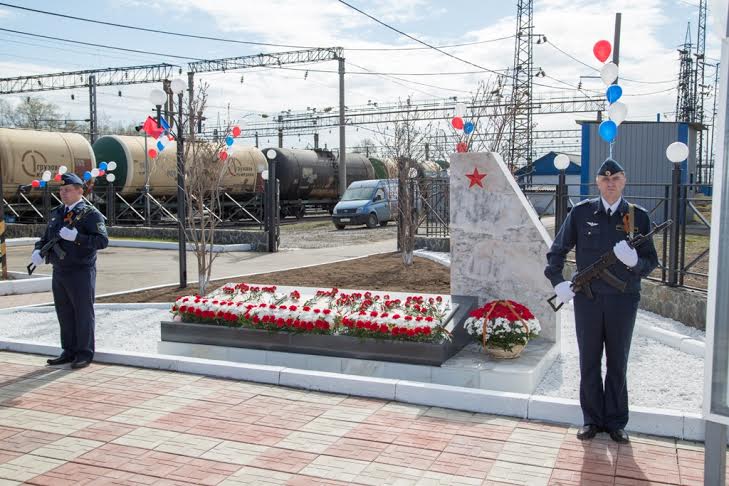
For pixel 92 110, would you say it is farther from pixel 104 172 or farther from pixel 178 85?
pixel 178 85

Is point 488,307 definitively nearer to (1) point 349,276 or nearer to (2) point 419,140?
(1) point 349,276

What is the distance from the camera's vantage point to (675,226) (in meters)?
8.47

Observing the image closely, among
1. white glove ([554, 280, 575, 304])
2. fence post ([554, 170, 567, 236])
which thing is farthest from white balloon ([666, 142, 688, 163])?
white glove ([554, 280, 575, 304])

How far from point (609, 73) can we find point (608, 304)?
4.62 m

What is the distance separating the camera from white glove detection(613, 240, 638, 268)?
14.5ft

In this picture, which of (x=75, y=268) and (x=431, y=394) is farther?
(x=75, y=268)

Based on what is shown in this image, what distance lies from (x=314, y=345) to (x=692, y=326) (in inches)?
178

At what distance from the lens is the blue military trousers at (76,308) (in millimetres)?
6609

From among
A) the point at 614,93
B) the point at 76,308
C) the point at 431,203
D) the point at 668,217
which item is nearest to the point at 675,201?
the point at 668,217

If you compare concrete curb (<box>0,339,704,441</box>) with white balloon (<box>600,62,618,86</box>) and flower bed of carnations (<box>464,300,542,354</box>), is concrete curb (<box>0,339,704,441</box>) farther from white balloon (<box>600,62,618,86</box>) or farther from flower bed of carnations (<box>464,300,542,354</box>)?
white balloon (<box>600,62,618,86</box>)

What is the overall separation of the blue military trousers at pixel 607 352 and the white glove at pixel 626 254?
0.30 m

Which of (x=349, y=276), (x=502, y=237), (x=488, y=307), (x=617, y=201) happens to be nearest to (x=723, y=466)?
(x=617, y=201)

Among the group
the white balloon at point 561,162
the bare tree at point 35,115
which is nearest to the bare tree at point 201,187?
the white balloon at point 561,162

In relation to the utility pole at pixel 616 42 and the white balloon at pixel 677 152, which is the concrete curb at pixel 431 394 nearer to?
the white balloon at pixel 677 152
